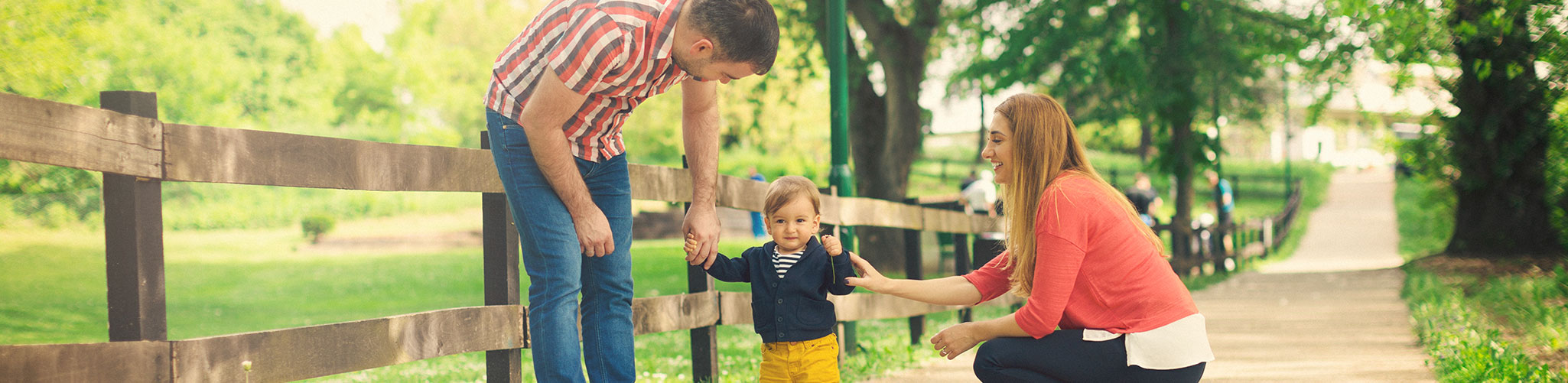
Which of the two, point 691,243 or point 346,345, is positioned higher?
point 691,243

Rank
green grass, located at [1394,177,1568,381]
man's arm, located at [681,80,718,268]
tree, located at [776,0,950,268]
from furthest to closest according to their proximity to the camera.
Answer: tree, located at [776,0,950,268] < green grass, located at [1394,177,1568,381] < man's arm, located at [681,80,718,268]

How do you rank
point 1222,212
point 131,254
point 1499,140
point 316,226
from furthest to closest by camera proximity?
1. point 316,226
2. point 1222,212
3. point 1499,140
4. point 131,254

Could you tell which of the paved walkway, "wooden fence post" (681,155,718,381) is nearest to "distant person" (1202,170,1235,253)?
the paved walkway

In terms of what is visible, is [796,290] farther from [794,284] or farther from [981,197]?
[981,197]

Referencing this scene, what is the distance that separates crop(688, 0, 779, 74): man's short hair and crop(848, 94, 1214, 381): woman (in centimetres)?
76

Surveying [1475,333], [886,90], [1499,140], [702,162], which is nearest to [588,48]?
[702,162]

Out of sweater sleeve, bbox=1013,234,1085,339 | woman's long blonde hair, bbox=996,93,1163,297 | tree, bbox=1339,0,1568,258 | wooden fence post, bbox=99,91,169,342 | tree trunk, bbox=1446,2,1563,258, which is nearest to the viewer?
wooden fence post, bbox=99,91,169,342

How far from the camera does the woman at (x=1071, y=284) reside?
9.57ft

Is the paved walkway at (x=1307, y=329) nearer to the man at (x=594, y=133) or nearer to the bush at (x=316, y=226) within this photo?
the man at (x=594, y=133)

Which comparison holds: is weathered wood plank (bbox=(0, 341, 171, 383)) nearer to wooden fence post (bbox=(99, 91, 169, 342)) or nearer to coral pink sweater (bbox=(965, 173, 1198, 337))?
wooden fence post (bbox=(99, 91, 169, 342))

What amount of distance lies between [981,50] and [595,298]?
40.0 feet

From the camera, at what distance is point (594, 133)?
3043mm

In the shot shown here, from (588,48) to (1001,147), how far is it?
1.22m

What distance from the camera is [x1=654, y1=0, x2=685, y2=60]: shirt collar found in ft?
9.04
